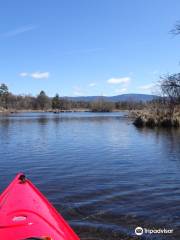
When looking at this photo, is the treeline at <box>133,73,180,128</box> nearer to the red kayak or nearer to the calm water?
the calm water

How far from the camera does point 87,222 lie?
9375 mm

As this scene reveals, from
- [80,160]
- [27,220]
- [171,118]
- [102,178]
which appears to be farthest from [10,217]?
[171,118]

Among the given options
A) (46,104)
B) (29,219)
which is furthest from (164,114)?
(46,104)

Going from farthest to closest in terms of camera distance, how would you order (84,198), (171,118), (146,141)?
(171,118), (146,141), (84,198)

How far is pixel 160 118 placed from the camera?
45.5 m

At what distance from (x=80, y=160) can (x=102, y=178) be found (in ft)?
15.5

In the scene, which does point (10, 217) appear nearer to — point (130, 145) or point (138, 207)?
point (138, 207)

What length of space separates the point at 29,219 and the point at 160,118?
40056 millimetres

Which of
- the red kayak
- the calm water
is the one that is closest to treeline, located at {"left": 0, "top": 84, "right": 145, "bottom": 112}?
the calm water

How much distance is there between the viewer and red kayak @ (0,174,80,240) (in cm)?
586

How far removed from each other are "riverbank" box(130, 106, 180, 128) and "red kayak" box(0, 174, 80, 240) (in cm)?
3669

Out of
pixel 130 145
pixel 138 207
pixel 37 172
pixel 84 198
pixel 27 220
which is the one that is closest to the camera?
pixel 27 220

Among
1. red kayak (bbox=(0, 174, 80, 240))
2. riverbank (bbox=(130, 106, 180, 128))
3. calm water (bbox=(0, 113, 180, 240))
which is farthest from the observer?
riverbank (bbox=(130, 106, 180, 128))

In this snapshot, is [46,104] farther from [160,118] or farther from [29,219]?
[29,219]
